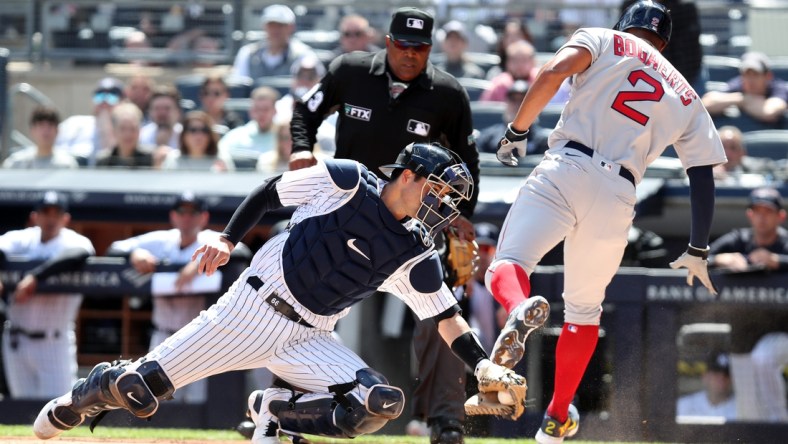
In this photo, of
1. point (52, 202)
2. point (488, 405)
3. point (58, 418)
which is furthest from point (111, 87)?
point (488, 405)

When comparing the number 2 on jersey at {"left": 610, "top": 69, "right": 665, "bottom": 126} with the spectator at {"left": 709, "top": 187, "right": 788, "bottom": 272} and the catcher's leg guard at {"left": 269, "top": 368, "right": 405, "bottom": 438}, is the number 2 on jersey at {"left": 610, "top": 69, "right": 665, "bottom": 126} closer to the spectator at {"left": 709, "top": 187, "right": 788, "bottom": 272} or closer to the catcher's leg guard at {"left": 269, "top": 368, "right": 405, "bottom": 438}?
the catcher's leg guard at {"left": 269, "top": 368, "right": 405, "bottom": 438}

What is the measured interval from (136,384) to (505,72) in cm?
626

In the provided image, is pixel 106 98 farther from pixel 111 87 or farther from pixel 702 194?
pixel 702 194

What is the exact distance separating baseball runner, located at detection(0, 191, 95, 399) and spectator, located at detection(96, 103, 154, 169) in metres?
1.34

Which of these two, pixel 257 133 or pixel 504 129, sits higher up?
pixel 504 129

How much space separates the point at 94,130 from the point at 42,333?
2574mm

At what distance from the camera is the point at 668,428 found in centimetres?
738

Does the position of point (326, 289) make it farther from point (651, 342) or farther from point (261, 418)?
point (651, 342)

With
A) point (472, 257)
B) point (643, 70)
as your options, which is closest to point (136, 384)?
point (472, 257)

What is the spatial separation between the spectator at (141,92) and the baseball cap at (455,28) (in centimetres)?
258

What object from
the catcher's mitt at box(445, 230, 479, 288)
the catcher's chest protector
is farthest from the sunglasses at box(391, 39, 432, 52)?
the catcher's chest protector

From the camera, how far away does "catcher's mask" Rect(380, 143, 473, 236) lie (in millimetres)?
4609

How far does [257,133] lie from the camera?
9.76m

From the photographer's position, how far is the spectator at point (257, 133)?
958 centimetres
